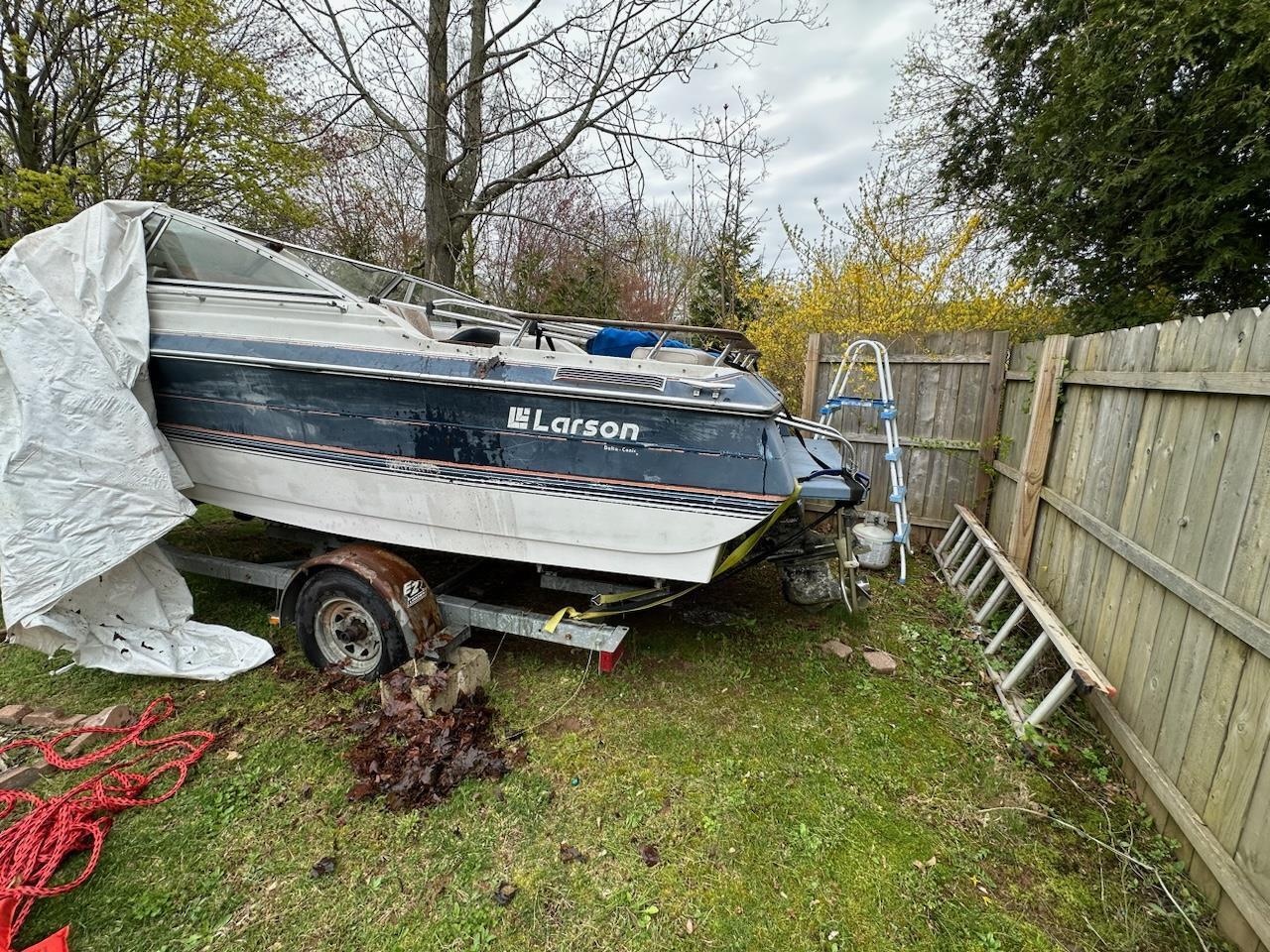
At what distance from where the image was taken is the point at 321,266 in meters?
3.38

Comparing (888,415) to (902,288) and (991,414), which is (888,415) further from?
(902,288)

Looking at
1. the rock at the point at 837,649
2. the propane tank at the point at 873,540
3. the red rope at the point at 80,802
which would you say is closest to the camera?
the red rope at the point at 80,802

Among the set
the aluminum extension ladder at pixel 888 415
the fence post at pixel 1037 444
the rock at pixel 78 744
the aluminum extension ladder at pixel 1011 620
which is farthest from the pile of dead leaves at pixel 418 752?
→ the fence post at pixel 1037 444

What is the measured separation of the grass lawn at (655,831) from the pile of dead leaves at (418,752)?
0.25 ft

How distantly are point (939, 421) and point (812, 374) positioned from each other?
3.94 ft

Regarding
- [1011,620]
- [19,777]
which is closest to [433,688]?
[19,777]

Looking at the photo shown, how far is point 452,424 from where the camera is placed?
272 cm

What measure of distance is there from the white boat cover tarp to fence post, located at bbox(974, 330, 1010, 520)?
5.32 m

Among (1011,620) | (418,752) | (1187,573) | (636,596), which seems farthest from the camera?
(1011,620)

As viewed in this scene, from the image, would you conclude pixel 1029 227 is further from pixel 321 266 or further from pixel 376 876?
pixel 376 876

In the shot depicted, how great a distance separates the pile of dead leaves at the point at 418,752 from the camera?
87.3 inches

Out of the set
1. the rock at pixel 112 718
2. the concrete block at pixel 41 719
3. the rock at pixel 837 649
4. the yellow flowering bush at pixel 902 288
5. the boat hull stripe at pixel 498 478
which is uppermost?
the yellow flowering bush at pixel 902 288

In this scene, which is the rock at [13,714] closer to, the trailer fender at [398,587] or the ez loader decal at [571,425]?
the trailer fender at [398,587]

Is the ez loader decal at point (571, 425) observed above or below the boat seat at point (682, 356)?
below
